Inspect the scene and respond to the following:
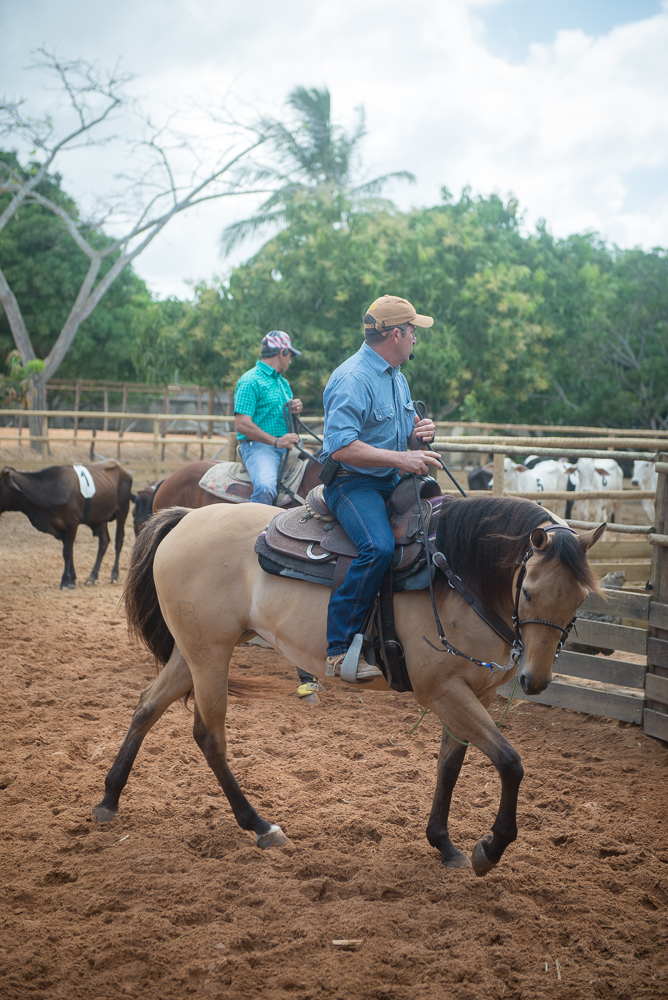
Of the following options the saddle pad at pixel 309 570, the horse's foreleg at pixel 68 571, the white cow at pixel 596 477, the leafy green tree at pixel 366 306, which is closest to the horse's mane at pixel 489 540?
the saddle pad at pixel 309 570

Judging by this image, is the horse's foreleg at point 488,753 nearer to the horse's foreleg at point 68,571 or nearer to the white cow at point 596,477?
the horse's foreleg at point 68,571

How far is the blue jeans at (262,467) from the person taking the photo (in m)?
5.92

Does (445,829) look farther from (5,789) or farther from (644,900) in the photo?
(5,789)

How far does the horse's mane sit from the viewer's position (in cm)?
278

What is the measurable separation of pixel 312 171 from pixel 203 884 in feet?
81.2

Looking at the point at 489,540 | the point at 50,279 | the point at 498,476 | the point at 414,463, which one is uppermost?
the point at 50,279

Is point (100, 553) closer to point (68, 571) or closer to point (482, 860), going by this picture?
point (68, 571)

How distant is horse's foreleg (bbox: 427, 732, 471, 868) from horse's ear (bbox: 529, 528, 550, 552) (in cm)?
109

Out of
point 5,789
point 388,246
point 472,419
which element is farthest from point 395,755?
point 472,419

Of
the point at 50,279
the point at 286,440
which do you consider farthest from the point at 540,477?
the point at 50,279

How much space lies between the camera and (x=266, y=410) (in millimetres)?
6012

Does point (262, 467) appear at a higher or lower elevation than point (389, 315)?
lower

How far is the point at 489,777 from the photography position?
393 centimetres

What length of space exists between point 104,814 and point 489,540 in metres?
2.32
